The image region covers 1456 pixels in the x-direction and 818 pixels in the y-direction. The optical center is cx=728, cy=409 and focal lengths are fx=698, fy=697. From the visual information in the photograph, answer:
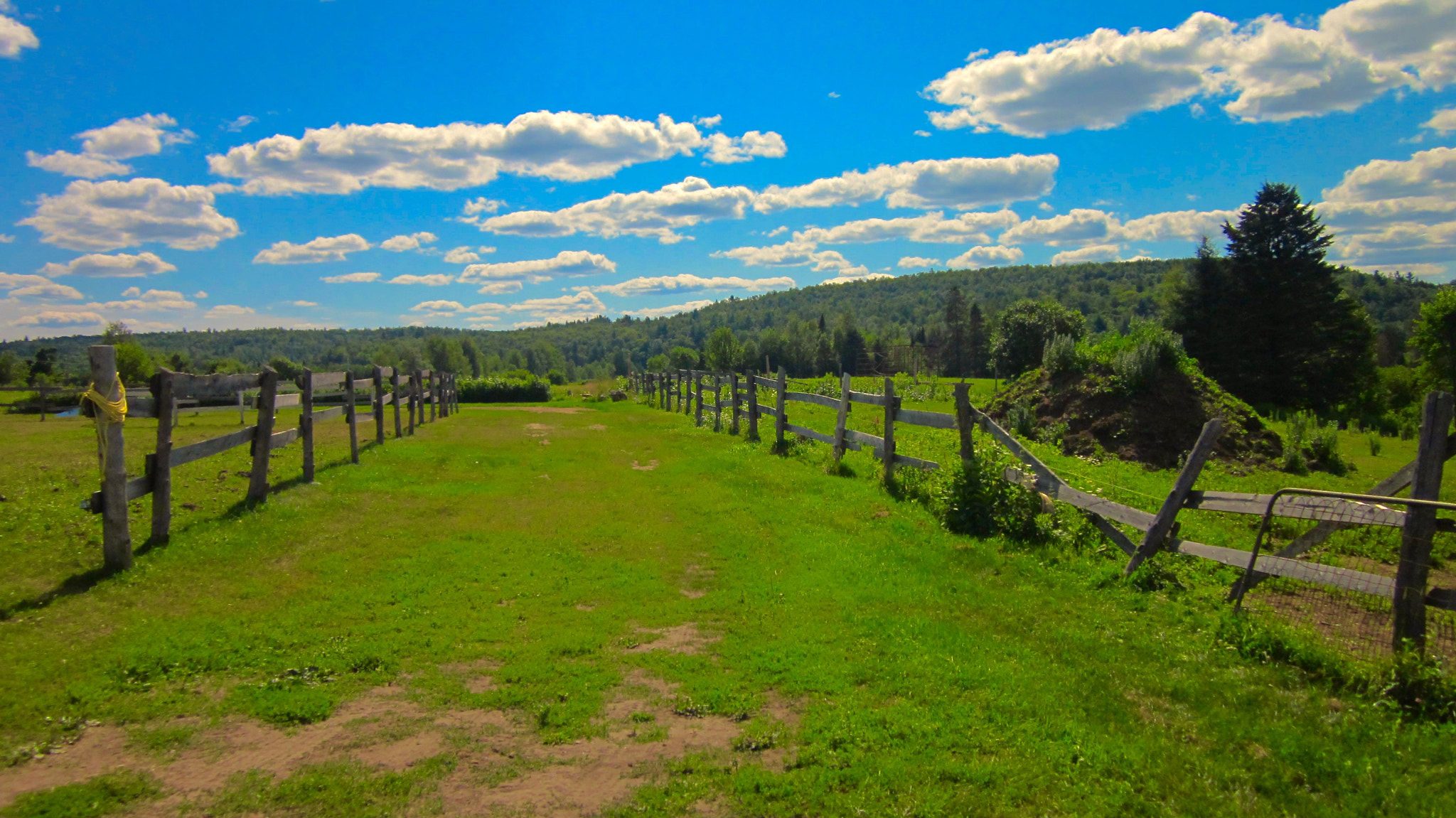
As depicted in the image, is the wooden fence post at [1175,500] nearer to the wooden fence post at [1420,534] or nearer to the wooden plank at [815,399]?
the wooden fence post at [1420,534]

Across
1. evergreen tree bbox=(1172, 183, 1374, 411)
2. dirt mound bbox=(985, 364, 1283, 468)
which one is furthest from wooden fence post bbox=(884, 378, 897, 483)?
evergreen tree bbox=(1172, 183, 1374, 411)

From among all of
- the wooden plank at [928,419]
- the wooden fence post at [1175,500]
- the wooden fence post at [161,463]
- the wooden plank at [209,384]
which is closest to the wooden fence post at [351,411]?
the wooden plank at [209,384]

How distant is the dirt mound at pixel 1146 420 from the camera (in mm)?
16609

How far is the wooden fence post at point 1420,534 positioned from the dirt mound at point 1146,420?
10956 mm

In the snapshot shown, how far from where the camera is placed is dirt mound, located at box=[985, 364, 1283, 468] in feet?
54.5

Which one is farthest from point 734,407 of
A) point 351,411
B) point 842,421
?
point 351,411

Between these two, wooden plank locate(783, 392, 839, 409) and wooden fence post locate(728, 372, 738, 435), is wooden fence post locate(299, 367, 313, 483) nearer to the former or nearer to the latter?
wooden plank locate(783, 392, 839, 409)

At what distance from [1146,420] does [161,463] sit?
19.3m

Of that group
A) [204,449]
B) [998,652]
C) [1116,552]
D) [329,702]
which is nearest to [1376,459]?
[1116,552]

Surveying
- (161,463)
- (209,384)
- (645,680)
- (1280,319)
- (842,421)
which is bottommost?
(645,680)

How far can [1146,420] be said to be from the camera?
684 inches

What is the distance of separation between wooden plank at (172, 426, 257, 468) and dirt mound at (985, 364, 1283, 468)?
17.3 m

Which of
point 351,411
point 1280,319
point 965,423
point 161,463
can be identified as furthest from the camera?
A: point 1280,319

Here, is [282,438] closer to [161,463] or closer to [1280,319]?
[161,463]
